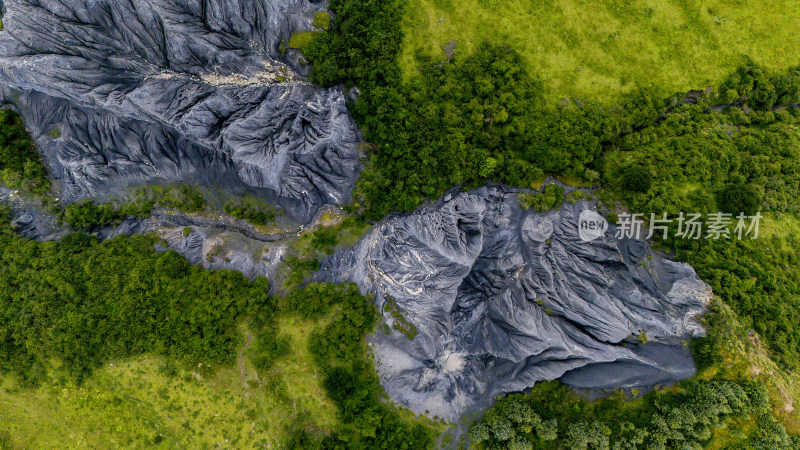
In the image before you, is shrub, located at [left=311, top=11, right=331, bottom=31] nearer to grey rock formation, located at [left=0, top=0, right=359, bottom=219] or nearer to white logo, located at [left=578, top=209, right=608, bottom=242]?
grey rock formation, located at [left=0, top=0, right=359, bottom=219]

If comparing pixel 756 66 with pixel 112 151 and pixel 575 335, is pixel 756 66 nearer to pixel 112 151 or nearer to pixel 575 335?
pixel 575 335

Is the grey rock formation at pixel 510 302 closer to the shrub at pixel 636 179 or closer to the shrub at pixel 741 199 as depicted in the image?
the shrub at pixel 636 179

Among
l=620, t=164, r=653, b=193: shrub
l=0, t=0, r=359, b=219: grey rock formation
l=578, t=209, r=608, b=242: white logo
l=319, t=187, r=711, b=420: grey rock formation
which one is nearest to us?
l=0, t=0, r=359, b=219: grey rock formation

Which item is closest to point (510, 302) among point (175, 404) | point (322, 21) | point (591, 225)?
point (591, 225)

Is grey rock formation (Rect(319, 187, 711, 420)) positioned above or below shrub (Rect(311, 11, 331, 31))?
below

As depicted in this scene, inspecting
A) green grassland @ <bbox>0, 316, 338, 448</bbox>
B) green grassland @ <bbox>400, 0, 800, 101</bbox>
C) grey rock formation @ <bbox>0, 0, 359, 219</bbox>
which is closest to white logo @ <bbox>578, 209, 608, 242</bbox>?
green grassland @ <bbox>400, 0, 800, 101</bbox>

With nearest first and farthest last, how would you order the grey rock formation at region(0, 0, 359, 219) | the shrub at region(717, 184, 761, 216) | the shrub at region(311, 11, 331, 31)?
the grey rock formation at region(0, 0, 359, 219) < the shrub at region(717, 184, 761, 216) < the shrub at region(311, 11, 331, 31)

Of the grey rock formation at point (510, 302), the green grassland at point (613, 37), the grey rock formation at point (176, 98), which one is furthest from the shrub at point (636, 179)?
the grey rock formation at point (176, 98)
